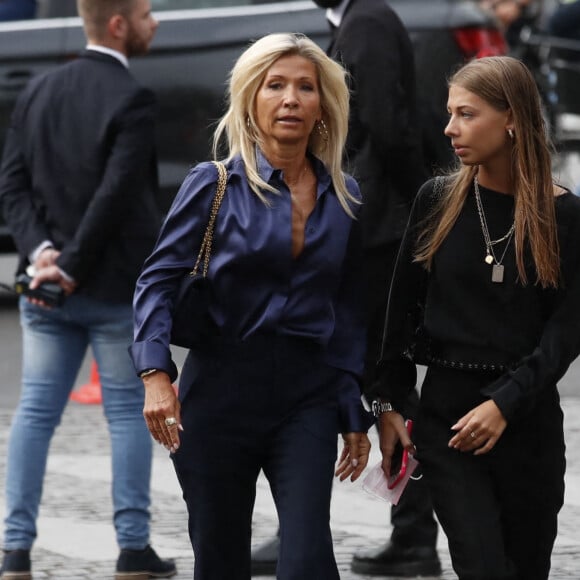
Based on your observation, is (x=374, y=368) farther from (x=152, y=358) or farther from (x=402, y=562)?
(x=152, y=358)

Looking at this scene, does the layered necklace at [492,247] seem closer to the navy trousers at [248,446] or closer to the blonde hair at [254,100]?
the blonde hair at [254,100]

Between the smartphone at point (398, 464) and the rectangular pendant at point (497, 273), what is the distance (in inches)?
18.7

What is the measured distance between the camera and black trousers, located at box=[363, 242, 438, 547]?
543 cm

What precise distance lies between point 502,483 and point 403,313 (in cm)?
50

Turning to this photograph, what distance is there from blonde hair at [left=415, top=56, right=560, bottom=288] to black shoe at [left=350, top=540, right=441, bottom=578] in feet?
5.58

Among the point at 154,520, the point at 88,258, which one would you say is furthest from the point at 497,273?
the point at 154,520

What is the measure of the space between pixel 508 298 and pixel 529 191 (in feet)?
0.84

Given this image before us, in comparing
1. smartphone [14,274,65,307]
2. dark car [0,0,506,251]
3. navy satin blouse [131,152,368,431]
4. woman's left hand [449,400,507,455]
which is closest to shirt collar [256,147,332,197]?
navy satin blouse [131,152,368,431]

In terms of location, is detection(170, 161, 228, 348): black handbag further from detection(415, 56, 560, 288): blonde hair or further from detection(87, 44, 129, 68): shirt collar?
detection(87, 44, 129, 68): shirt collar

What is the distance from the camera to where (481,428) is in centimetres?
401

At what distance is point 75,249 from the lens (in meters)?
5.52

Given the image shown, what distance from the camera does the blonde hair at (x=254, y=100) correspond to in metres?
4.17

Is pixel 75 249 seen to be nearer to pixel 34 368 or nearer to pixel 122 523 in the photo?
pixel 34 368

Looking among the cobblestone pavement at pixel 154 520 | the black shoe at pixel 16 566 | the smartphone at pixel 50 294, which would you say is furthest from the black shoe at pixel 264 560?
the smartphone at pixel 50 294
